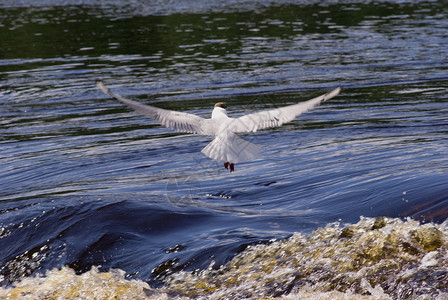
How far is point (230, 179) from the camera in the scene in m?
10.8

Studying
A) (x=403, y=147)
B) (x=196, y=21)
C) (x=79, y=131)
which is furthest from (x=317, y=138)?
(x=196, y=21)

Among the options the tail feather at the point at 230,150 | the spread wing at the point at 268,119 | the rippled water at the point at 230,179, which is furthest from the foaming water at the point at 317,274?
the spread wing at the point at 268,119

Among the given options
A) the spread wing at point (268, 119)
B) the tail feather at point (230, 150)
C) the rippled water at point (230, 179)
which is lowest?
the rippled water at point (230, 179)

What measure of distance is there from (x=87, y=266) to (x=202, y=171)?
11.9 feet

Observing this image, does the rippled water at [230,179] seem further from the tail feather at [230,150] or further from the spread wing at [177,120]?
the spread wing at [177,120]

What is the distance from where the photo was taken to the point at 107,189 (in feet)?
34.5

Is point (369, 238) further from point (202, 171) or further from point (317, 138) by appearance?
point (317, 138)

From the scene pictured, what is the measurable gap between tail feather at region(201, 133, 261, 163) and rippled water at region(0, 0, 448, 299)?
1.12 m

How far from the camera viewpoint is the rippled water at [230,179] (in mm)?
6965

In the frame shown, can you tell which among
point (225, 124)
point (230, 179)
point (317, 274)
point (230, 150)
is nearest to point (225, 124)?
point (225, 124)

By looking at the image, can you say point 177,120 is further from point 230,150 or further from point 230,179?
point 230,179

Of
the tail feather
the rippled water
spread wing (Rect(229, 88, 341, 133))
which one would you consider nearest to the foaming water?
the rippled water

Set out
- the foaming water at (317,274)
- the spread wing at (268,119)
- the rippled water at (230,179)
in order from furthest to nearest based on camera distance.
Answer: the spread wing at (268,119), the rippled water at (230,179), the foaming water at (317,274)

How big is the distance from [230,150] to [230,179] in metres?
3.67
